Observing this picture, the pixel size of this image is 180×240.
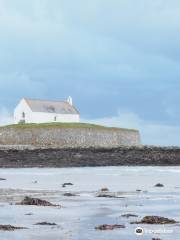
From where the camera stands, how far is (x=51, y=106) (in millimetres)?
82062

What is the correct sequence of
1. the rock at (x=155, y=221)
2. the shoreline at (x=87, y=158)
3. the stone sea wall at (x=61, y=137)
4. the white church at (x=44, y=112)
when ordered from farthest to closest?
1. the white church at (x=44, y=112)
2. the stone sea wall at (x=61, y=137)
3. the shoreline at (x=87, y=158)
4. the rock at (x=155, y=221)

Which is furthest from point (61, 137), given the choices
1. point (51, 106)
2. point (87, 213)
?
point (87, 213)

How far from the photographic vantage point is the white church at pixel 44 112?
262 feet

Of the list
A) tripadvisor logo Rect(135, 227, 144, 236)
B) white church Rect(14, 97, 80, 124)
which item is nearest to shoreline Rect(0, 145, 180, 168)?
white church Rect(14, 97, 80, 124)

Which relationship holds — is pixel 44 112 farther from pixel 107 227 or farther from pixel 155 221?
pixel 107 227

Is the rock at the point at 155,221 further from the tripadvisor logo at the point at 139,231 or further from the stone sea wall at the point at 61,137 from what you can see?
the stone sea wall at the point at 61,137

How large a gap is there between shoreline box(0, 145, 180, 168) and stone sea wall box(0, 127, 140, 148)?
1622 centimetres

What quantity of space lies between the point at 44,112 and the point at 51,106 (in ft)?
5.45

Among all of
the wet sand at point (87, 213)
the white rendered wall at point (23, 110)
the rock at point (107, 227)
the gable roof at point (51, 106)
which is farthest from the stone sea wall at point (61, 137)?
the rock at point (107, 227)

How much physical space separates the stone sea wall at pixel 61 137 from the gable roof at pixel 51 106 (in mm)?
10767

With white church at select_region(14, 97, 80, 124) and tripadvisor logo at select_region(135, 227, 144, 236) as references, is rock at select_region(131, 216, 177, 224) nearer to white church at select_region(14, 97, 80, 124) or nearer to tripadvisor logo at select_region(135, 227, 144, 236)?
tripadvisor logo at select_region(135, 227, 144, 236)

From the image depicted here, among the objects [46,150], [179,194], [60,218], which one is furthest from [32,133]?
[60,218]

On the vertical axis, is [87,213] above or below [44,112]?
below

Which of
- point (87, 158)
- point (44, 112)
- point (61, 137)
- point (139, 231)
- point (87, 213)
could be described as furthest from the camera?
point (44, 112)
